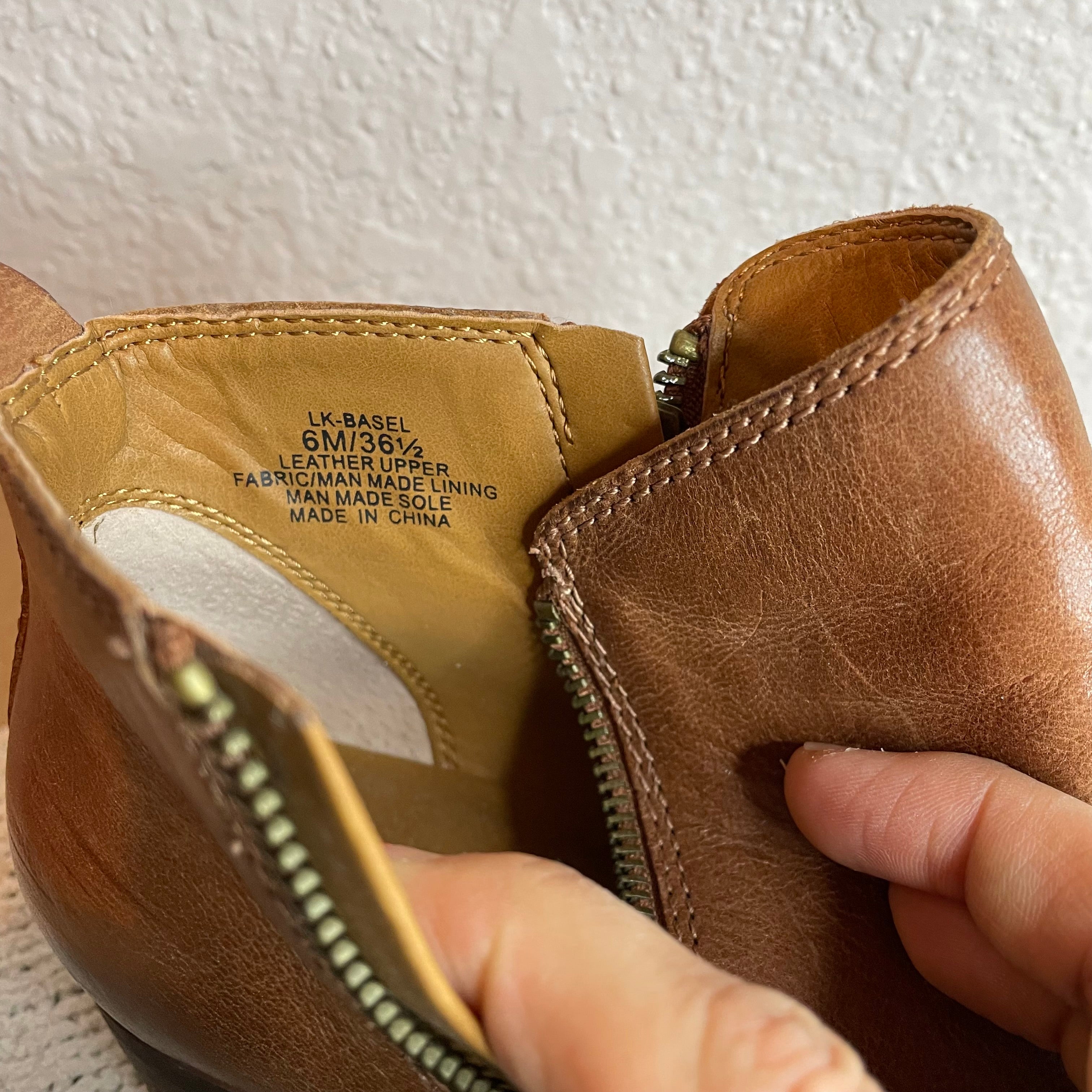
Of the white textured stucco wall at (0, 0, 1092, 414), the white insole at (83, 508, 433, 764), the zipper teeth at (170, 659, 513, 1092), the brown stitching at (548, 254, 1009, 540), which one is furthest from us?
the white textured stucco wall at (0, 0, 1092, 414)

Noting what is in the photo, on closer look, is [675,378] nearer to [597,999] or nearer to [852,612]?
[852,612]

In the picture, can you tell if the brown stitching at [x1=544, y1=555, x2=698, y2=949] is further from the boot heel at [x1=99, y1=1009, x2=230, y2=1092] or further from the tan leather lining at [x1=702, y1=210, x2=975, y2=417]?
the boot heel at [x1=99, y1=1009, x2=230, y2=1092]

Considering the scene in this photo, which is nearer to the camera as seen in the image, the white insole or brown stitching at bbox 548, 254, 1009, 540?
brown stitching at bbox 548, 254, 1009, 540

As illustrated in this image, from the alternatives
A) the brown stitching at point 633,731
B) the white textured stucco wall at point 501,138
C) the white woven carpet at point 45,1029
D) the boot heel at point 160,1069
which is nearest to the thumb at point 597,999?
the brown stitching at point 633,731

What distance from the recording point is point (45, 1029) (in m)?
0.53

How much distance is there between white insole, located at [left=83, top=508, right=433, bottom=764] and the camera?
466 millimetres

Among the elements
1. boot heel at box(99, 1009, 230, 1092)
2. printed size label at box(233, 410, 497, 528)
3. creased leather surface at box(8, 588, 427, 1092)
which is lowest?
boot heel at box(99, 1009, 230, 1092)

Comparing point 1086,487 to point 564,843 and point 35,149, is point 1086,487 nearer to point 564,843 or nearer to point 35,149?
point 564,843

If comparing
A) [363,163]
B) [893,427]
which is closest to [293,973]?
[893,427]

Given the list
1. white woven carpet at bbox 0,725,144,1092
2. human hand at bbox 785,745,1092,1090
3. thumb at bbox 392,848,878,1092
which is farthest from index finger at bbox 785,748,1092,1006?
white woven carpet at bbox 0,725,144,1092

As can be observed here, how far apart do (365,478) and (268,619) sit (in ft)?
0.37

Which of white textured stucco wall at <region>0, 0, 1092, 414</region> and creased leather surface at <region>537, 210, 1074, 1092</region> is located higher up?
white textured stucco wall at <region>0, 0, 1092, 414</region>

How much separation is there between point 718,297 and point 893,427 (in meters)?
0.14

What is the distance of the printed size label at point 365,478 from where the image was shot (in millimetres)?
472
